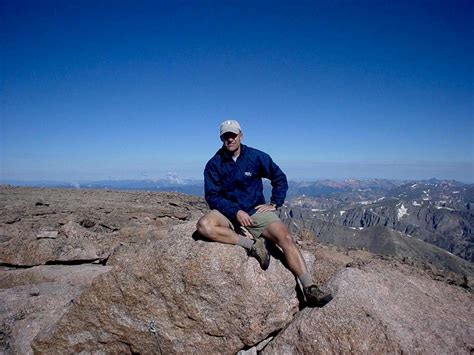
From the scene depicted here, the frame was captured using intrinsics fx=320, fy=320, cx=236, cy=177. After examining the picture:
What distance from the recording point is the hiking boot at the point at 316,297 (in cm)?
803

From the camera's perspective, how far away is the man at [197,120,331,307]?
862 cm

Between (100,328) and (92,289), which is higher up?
(92,289)

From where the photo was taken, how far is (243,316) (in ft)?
27.3

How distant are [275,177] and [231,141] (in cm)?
173

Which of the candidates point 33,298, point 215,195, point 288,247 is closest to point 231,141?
point 215,195

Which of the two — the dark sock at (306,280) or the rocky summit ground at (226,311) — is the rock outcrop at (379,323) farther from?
the dark sock at (306,280)

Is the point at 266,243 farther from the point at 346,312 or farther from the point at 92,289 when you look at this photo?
the point at 92,289

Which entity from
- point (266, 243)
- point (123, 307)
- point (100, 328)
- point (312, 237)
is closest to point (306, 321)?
point (266, 243)

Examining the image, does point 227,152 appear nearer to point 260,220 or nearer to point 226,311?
point 260,220

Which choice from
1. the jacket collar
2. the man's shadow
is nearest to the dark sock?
the man's shadow

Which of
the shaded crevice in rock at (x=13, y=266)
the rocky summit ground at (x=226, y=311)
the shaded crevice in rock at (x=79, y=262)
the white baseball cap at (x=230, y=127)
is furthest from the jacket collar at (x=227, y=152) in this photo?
the shaded crevice in rock at (x=13, y=266)

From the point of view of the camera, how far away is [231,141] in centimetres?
915

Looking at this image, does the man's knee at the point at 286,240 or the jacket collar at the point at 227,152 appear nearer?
the man's knee at the point at 286,240

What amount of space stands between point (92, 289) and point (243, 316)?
434 centimetres
